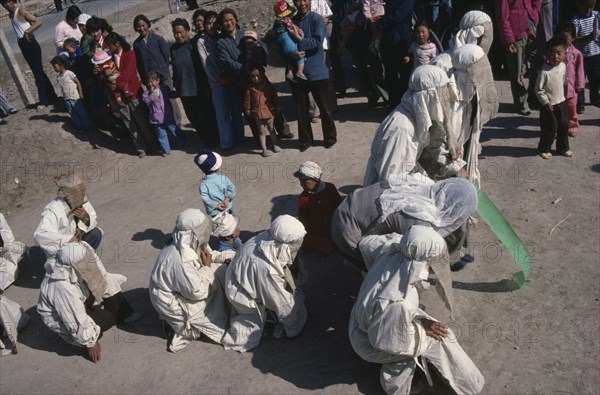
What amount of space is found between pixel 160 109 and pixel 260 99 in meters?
1.64

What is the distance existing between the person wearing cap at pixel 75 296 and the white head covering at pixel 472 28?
4.36 metres

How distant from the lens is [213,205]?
612cm

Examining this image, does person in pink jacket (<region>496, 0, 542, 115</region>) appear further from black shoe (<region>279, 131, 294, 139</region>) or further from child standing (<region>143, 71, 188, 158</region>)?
child standing (<region>143, 71, 188, 158</region>)

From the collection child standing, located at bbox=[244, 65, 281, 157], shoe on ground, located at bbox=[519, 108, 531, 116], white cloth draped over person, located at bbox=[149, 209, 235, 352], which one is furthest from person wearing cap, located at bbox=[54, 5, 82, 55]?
shoe on ground, located at bbox=[519, 108, 531, 116]

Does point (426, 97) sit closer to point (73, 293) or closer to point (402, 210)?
point (402, 210)

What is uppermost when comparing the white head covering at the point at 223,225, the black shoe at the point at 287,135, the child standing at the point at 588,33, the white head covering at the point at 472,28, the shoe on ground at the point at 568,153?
the white head covering at the point at 472,28

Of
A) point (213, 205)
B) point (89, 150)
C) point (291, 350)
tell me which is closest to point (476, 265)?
point (291, 350)

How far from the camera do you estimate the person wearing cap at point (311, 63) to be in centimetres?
758

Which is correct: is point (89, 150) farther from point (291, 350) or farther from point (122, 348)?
point (291, 350)

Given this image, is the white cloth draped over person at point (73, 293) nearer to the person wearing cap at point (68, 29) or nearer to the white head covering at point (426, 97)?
the white head covering at point (426, 97)

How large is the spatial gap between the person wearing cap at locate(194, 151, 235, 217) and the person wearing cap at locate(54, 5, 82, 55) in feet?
16.6

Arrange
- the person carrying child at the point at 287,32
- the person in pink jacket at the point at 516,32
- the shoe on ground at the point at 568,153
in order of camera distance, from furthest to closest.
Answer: the person in pink jacket at the point at 516,32 → the person carrying child at the point at 287,32 → the shoe on ground at the point at 568,153

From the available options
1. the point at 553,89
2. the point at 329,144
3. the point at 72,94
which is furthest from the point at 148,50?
the point at 553,89

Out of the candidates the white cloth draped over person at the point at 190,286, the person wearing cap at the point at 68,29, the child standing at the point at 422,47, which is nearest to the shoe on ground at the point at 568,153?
the child standing at the point at 422,47
